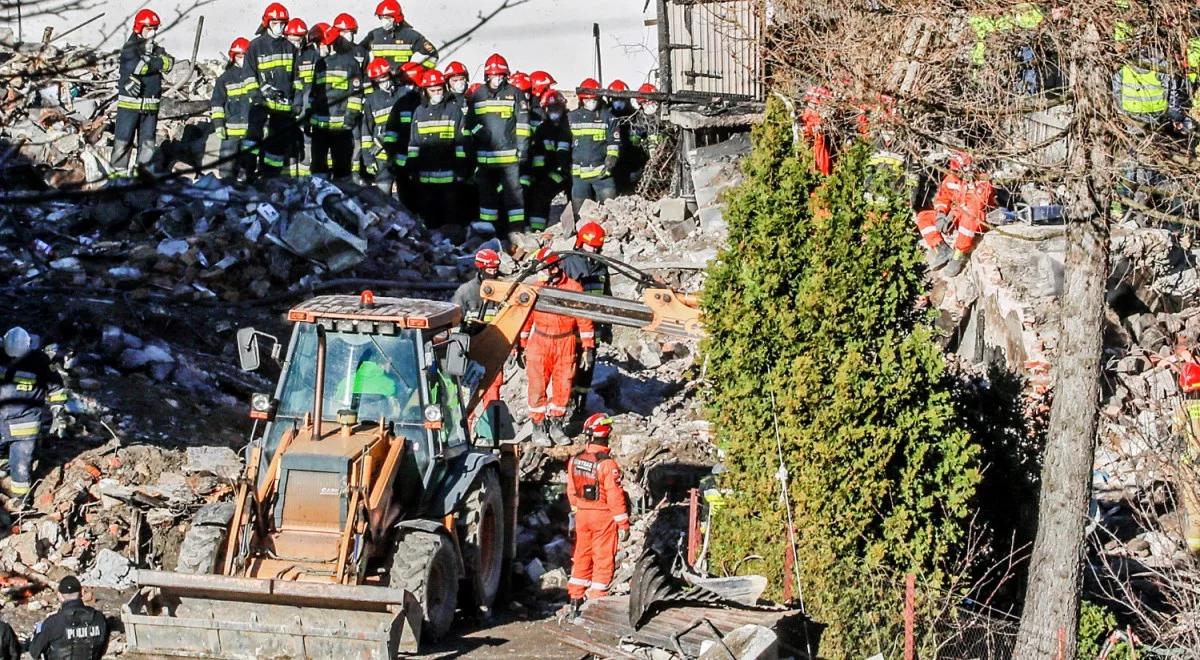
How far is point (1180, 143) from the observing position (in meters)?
11.2

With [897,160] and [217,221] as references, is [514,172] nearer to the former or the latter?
[217,221]

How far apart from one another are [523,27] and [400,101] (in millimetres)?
4328

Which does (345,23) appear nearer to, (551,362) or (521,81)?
(521,81)

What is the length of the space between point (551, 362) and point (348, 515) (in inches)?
191

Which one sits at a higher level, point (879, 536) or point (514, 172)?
point (514, 172)

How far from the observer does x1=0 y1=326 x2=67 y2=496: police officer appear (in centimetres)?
1344

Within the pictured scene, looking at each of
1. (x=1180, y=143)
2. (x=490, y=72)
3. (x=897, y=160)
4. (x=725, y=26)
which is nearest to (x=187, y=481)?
(x=897, y=160)

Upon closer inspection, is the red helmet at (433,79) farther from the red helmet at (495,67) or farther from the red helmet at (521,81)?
the red helmet at (521,81)

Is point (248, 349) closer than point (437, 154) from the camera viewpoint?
Yes

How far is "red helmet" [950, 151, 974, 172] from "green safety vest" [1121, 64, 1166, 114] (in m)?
1.01

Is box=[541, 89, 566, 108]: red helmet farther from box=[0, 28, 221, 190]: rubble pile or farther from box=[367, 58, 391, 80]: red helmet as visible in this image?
box=[0, 28, 221, 190]: rubble pile

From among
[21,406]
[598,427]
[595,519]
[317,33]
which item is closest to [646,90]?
[317,33]

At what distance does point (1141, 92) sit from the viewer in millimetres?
11398

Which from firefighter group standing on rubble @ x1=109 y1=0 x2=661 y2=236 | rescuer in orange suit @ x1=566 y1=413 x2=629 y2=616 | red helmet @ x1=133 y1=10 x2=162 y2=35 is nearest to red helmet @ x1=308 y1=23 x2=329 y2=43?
firefighter group standing on rubble @ x1=109 y1=0 x2=661 y2=236
